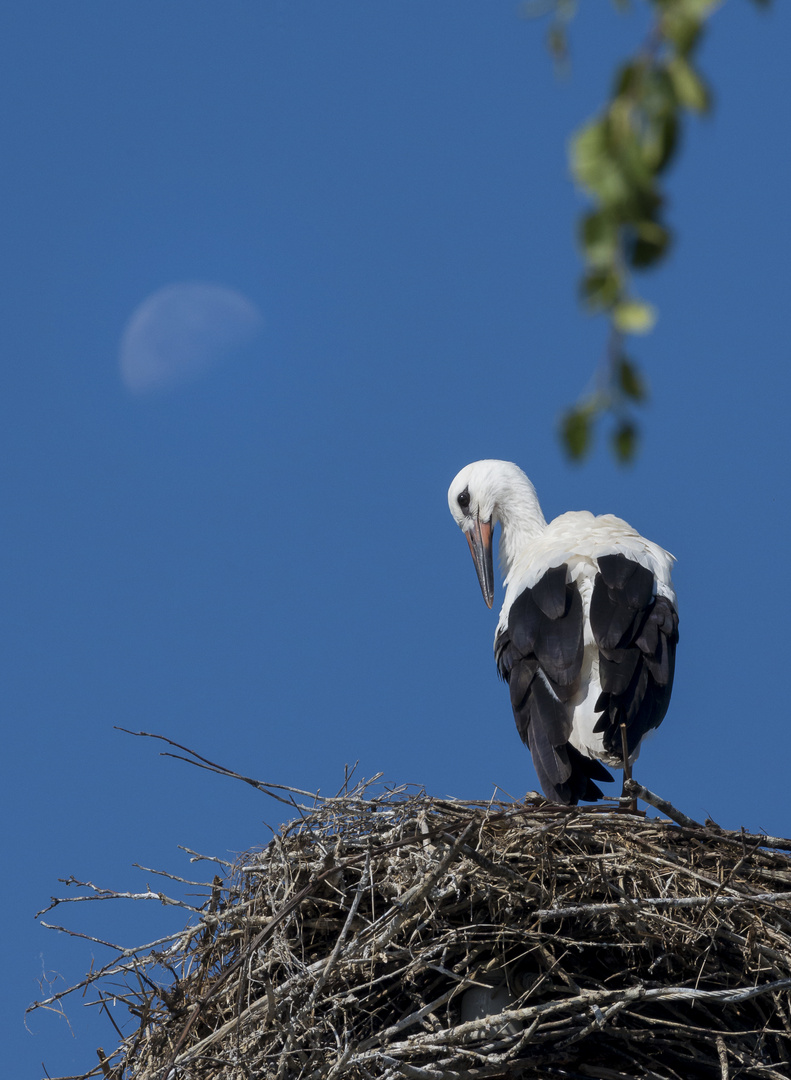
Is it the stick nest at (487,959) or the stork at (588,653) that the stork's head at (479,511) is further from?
the stick nest at (487,959)

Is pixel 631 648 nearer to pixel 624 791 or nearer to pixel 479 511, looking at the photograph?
pixel 624 791

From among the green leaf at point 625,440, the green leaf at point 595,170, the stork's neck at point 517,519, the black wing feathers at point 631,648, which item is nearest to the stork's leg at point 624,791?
the black wing feathers at point 631,648

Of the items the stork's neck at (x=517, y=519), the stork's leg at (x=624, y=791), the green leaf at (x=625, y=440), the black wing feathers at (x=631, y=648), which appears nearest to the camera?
the green leaf at (x=625, y=440)

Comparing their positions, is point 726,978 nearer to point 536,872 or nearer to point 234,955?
point 536,872

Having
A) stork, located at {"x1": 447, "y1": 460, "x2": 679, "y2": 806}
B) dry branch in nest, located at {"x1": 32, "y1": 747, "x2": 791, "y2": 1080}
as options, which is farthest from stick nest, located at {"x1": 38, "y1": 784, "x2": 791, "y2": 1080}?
stork, located at {"x1": 447, "y1": 460, "x2": 679, "y2": 806}

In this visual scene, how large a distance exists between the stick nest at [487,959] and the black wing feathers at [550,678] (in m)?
0.83

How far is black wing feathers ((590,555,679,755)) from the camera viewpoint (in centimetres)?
486

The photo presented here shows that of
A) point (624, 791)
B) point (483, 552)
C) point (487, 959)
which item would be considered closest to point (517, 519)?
point (483, 552)

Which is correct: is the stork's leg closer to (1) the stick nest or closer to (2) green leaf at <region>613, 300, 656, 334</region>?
(1) the stick nest

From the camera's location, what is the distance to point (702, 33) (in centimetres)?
107

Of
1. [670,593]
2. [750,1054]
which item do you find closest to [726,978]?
[750,1054]

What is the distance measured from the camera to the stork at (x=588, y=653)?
488 centimetres

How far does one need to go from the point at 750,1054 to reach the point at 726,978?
0.72 ft

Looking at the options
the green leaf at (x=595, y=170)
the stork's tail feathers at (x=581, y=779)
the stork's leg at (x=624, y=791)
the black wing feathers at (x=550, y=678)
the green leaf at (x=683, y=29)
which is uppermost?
the black wing feathers at (x=550, y=678)
